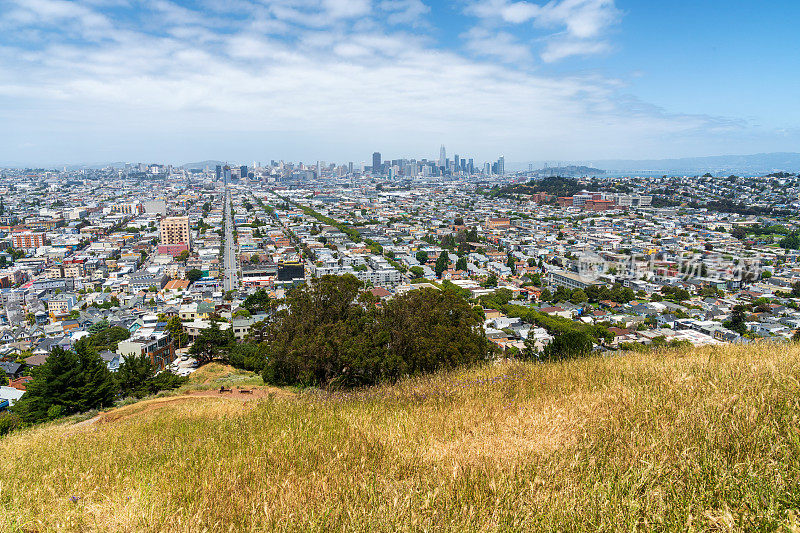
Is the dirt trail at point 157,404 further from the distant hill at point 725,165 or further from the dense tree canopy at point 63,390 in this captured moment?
the distant hill at point 725,165

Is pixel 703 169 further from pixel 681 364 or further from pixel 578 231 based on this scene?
pixel 681 364

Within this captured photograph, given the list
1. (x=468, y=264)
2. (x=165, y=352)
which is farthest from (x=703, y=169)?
(x=165, y=352)

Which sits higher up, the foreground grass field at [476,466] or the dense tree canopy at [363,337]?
the foreground grass field at [476,466]

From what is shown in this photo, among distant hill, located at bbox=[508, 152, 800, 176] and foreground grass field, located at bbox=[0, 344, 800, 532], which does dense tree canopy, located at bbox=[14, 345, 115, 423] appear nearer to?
foreground grass field, located at bbox=[0, 344, 800, 532]

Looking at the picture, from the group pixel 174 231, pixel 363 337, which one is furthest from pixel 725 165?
pixel 363 337

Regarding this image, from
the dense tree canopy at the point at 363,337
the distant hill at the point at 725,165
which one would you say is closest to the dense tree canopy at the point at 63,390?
the dense tree canopy at the point at 363,337

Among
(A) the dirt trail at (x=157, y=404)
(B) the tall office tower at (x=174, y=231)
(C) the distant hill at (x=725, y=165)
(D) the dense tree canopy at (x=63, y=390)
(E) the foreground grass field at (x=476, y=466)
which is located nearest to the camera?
(E) the foreground grass field at (x=476, y=466)
